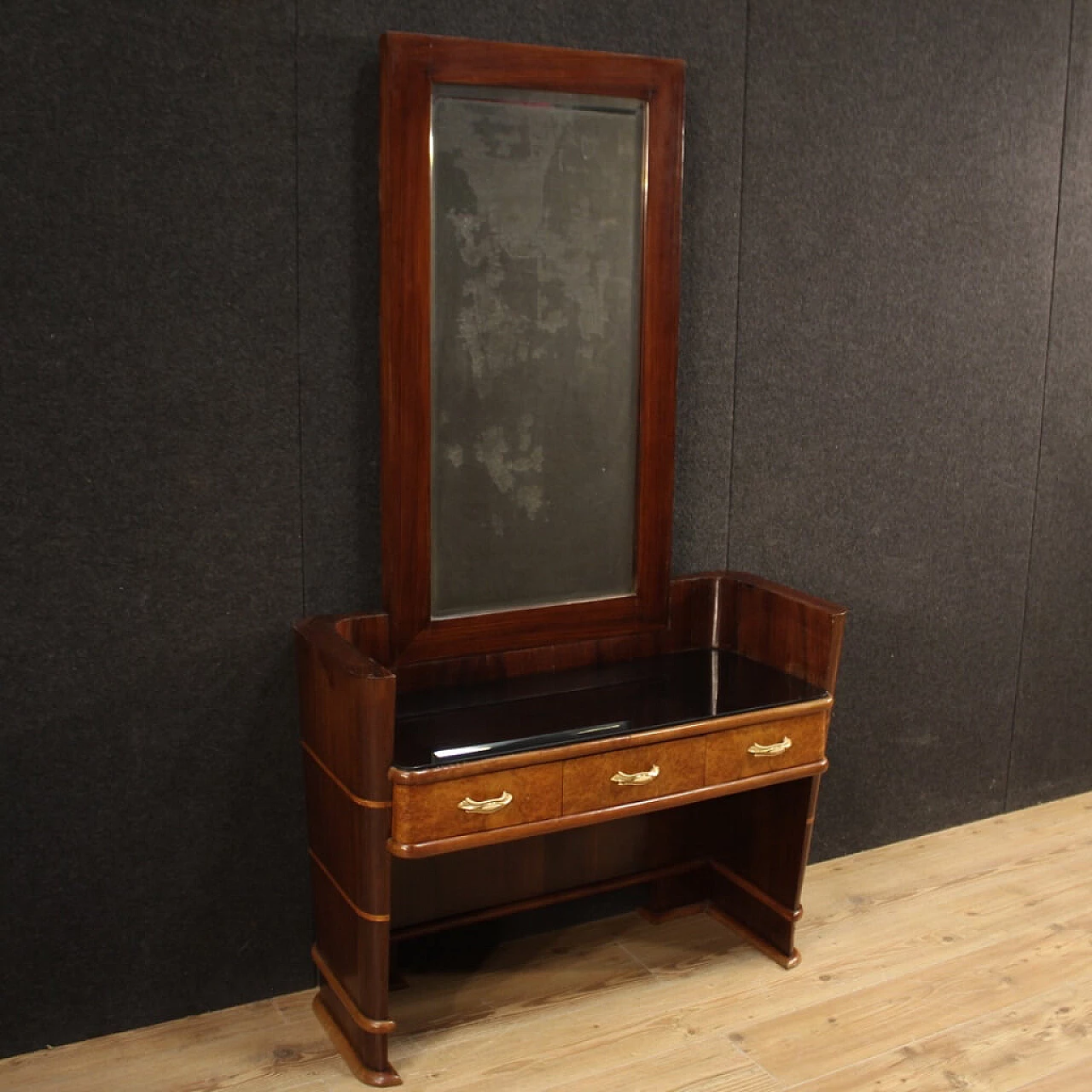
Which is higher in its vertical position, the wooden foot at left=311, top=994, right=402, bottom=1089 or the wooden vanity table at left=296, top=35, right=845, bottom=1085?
the wooden vanity table at left=296, top=35, right=845, bottom=1085

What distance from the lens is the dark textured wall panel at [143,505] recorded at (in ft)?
5.53

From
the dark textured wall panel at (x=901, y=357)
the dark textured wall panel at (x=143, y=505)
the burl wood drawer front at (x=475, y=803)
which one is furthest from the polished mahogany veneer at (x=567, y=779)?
the dark textured wall panel at (x=901, y=357)

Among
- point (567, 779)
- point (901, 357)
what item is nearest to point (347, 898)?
point (567, 779)

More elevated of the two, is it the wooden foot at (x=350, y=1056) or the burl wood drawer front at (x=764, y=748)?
the burl wood drawer front at (x=764, y=748)

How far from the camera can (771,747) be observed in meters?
1.96

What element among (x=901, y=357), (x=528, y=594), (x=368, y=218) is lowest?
(x=528, y=594)

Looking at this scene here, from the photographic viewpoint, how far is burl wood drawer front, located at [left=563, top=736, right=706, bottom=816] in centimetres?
179

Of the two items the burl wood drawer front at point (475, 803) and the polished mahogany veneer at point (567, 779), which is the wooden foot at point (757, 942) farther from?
the burl wood drawer front at point (475, 803)

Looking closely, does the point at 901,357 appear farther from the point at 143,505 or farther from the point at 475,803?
the point at 143,505

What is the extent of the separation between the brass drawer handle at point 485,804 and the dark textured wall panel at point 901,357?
31.3 inches

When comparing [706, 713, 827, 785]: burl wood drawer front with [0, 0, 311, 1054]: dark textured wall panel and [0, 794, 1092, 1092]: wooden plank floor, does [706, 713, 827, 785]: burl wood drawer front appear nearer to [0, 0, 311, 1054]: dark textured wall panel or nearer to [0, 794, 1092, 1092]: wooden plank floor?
[0, 794, 1092, 1092]: wooden plank floor

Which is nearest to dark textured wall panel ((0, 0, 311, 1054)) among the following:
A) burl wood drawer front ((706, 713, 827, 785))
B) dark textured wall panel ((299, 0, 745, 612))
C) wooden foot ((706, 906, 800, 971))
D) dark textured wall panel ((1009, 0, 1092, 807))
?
dark textured wall panel ((299, 0, 745, 612))

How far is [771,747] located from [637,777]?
0.26 m

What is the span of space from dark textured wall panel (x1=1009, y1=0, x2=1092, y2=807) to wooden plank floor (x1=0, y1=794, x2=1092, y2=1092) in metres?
0.51
